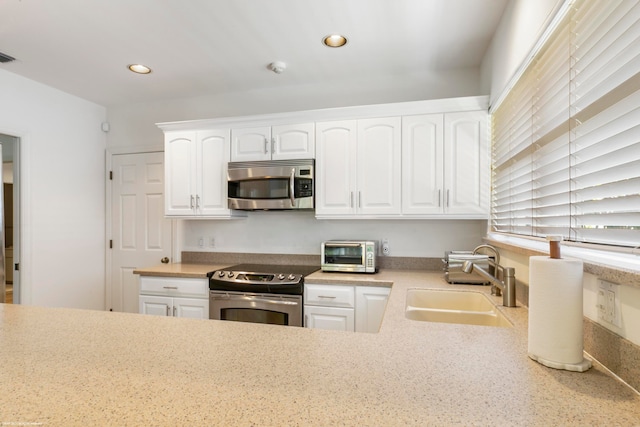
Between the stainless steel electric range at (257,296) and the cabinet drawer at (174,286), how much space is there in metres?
0.10

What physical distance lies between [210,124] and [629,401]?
10.1ft

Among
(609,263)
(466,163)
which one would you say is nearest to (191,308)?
(466,163)

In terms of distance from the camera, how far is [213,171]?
9.96 ft

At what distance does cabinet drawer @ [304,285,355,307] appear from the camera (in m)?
2.47

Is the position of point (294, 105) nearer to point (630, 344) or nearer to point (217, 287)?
point (217, 287)

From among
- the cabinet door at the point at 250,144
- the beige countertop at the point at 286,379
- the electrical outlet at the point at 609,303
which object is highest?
the cabinet door at the point at 250,144

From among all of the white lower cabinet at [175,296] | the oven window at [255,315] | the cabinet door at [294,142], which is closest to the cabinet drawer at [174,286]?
the white lower cabinet at [175,296]

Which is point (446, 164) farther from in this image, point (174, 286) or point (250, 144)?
point (174, 286)

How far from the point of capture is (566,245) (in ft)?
3.98

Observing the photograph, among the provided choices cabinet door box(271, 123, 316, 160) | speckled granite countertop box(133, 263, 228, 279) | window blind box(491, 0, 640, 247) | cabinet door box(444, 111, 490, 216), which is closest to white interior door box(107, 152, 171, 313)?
speckled granite countertop box(133, 263, 228, 279)

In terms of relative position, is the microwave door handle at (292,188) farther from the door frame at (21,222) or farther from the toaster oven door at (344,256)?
the door frame at (21,222)

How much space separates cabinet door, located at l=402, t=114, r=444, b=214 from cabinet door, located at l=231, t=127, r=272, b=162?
3.79 ft

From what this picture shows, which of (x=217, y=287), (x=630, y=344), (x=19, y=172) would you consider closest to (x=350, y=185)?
(x=217, y=287)

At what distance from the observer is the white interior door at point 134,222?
11.8ft
